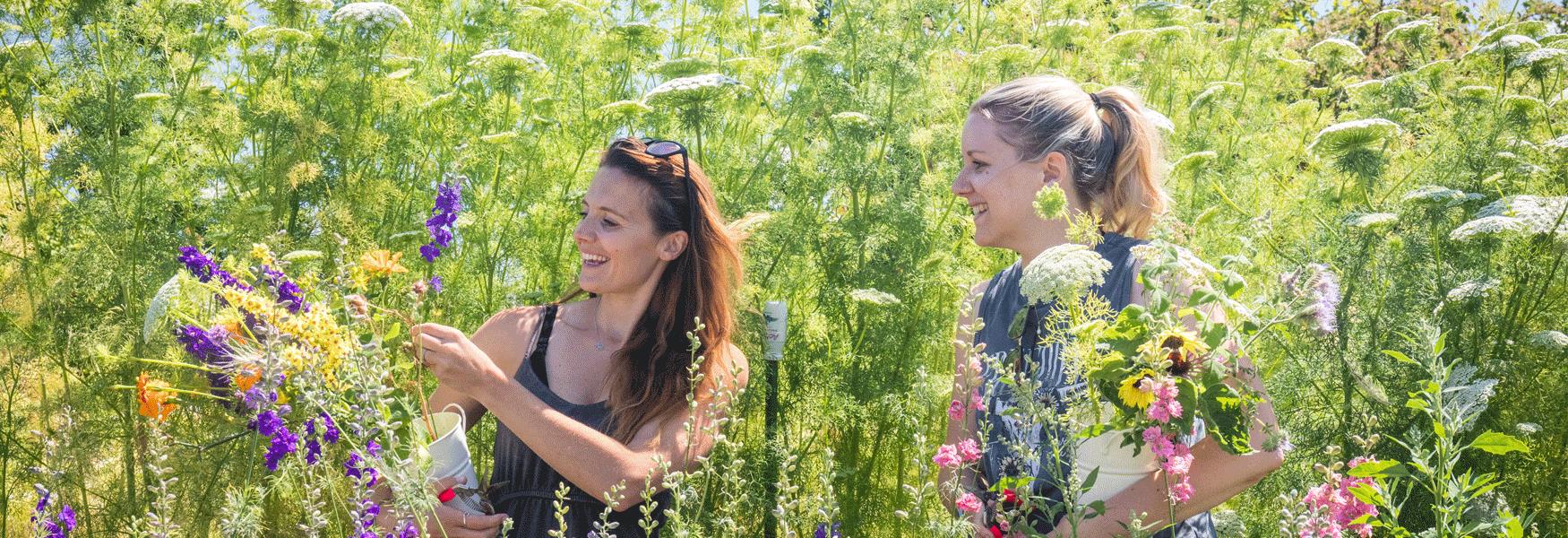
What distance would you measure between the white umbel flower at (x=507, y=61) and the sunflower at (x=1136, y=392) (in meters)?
2.33

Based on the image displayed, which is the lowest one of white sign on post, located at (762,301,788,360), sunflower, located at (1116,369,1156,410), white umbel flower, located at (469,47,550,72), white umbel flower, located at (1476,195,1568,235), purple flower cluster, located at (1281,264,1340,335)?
white umbel flower, located at (1476,195,1568,235)

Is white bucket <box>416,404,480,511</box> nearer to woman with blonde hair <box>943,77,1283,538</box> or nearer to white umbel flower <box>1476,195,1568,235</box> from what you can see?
woman with blonde hair <box>943,77,1283,538</box>

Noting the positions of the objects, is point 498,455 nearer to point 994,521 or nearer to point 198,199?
point 994,521

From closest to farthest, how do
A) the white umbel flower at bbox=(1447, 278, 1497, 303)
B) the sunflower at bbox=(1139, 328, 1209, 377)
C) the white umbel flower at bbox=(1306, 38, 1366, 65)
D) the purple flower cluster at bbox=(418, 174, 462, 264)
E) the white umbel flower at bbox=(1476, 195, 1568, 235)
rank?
the sunflower at bbox=(1139, 328, 1209, 377)
the purple flower cluster at bbox=(418, 174, 462, 264)
the white umbel flower at bbox=(1476, 195, 1568, 235)
the white umbel flower at bbox=(1447, 278, 1497, 303)
the white umbel flower at bbox=(1306, 38, 1366, 65)

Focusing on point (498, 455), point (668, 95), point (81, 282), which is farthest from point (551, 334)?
point (81, 282)

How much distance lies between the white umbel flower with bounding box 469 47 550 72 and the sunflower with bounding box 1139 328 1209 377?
7.69ft

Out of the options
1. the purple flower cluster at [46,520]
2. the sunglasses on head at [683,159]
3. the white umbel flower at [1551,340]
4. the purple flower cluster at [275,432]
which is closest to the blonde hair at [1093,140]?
the sunglasses on head at [683,159]

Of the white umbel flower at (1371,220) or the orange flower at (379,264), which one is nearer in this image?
the orange flower at (379,264)

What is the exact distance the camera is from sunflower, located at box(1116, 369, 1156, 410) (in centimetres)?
126

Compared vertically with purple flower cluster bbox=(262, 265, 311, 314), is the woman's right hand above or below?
below

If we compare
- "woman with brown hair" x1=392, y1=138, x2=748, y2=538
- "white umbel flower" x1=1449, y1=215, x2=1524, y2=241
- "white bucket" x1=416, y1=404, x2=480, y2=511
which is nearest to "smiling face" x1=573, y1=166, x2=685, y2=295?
"woman with brown hair" x1=392, y1=138, x2=748, y2=538

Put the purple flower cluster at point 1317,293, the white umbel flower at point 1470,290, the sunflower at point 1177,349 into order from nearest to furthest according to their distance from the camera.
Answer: the sunflower at point 1177,349, the purple flower cluster at point 1317,293, the white umbel flower at point 1470,290

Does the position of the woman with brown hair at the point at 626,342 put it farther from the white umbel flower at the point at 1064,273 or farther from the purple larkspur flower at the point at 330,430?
the white umbel flower at the point at 1064,273

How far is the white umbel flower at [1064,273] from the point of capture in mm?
1261
